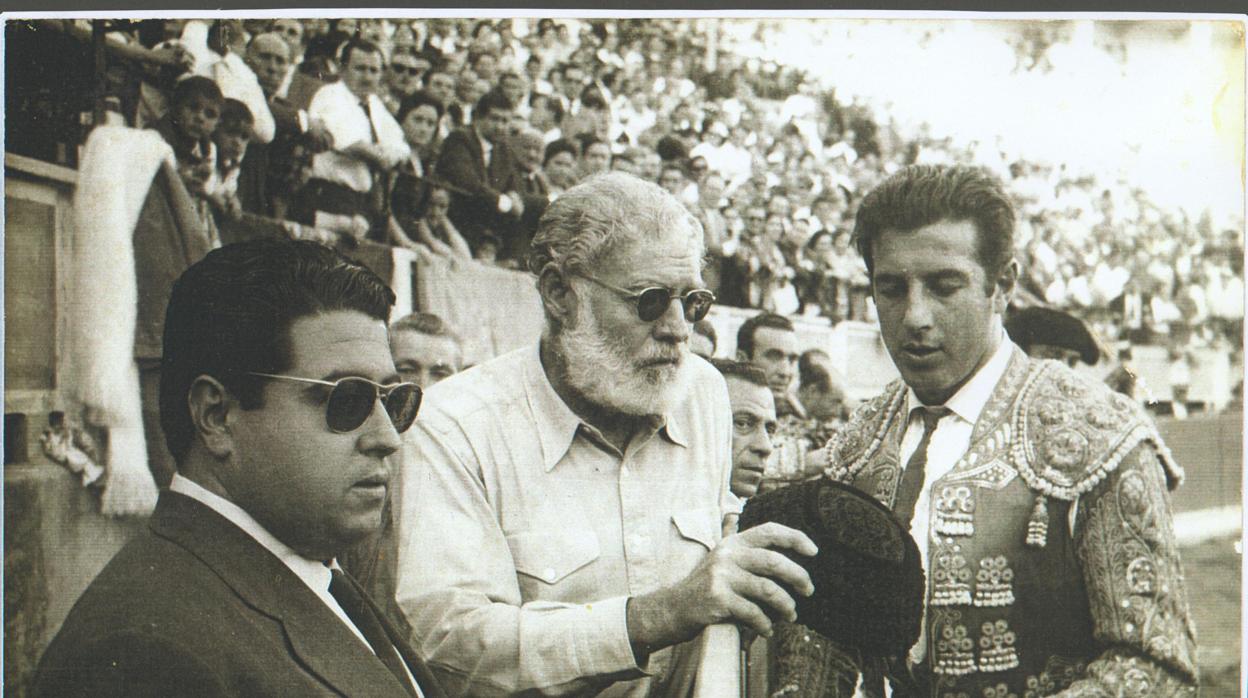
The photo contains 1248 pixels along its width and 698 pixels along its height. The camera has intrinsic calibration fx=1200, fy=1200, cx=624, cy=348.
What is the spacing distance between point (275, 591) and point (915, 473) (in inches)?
93.4

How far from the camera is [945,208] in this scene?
4609 mm

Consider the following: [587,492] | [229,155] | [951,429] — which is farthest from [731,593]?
[229,155]

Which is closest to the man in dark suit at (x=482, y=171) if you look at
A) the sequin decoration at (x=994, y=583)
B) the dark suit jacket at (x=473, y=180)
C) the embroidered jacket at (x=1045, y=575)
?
the dark suit jacket at (x=473, y=180)

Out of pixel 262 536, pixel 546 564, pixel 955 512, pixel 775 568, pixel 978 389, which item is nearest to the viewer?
pixel 262 536

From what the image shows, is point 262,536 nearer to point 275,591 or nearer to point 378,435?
point 275,591

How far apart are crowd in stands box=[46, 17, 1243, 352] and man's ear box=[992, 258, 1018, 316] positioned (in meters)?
0.07

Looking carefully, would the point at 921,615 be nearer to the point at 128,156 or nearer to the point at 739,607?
the point at 739,607

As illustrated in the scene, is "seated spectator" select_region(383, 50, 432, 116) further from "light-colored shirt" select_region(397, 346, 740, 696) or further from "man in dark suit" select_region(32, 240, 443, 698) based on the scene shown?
"light-colored shirt" select_region(397, 346, 740, 696)

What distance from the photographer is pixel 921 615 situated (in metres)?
4.34

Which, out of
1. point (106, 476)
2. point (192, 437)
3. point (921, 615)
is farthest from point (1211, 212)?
point (106, 476)

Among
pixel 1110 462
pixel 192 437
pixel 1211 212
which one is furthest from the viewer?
pixel 1211 212

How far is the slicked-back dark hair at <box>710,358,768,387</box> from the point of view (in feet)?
15.4

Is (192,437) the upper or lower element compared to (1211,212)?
lower

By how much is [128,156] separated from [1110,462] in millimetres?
3920
